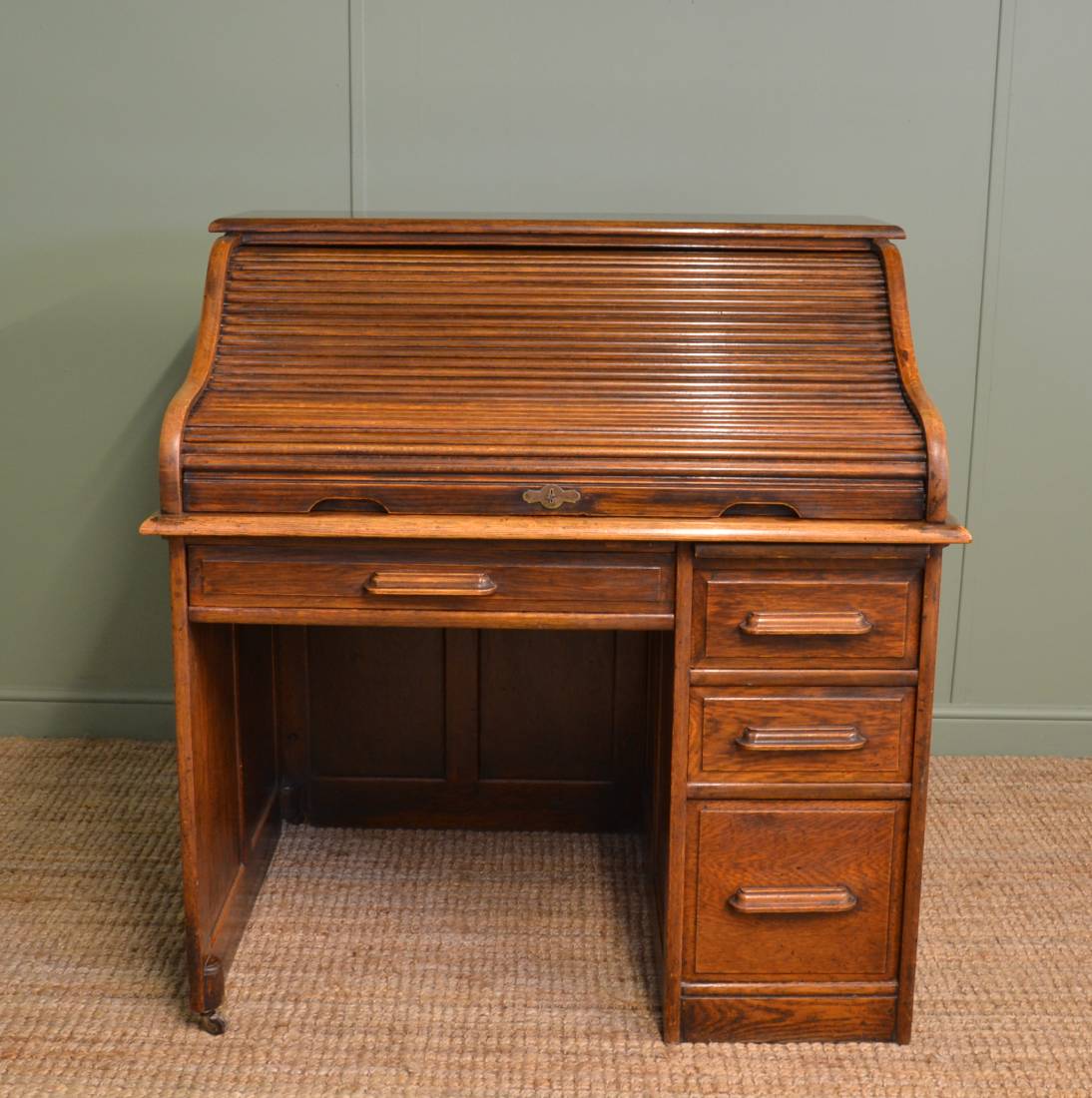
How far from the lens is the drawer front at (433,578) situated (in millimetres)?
2334

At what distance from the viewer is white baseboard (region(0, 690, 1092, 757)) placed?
3684 millimetres

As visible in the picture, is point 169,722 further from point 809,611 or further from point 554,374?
point 809,611

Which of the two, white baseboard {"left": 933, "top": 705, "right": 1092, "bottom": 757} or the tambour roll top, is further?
white baseboard {"left": 933, "top": 705, "right": 1092, "bottom": 757}

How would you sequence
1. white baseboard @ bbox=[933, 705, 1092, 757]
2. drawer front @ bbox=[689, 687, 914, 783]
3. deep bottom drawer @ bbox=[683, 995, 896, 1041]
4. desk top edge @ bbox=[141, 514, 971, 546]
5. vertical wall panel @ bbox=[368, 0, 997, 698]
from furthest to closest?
white baseboard @ bbox=[933, 705, 1092, 757] → vertical wall panel @ bbox=[368, 0, 997, 698] → deep bottom drawer @ bbox=[683, 995, 896, 1041] → drawer front @ bbox=[689, 687, 914, 783] → desk top edge @ bbox=[141, 514, 971, 546]

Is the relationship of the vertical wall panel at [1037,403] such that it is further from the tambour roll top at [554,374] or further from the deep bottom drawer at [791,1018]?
the deep bottom drawer at [791,1018]

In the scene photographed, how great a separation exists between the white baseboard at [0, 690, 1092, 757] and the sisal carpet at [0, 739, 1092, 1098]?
0.21 m

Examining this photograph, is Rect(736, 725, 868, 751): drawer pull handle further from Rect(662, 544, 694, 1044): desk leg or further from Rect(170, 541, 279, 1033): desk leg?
Rect(170, 541, 279, 1033): desk leg

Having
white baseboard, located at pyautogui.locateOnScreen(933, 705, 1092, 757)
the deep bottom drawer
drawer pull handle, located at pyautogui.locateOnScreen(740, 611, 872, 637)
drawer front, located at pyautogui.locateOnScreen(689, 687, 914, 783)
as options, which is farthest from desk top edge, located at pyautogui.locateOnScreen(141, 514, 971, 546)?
white baseboard, located at pyautogui.locateOnScreen(933, 705, 1092, 757)

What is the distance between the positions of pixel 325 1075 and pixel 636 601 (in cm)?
98

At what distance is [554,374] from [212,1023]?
1.33 meters

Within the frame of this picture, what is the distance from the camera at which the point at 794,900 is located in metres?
2.45

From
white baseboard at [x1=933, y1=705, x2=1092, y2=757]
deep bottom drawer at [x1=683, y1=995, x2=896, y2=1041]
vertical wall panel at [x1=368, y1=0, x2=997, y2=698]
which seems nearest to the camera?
deep bottom drawer at [x1=683, y1=995, x2=896, y2=1041]

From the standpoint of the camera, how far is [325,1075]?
2.40 meters

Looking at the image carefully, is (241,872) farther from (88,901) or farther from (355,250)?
(355,250)
